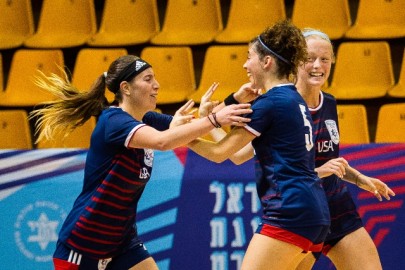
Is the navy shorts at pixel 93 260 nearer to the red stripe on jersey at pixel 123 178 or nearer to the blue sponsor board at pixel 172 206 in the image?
the red stripe on jersey at pixel 123 178

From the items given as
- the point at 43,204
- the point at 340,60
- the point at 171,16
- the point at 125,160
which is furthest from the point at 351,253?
the point at 171,16

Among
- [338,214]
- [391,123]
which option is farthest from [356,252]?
[391,123]

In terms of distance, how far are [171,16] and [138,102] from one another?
4018 millimetres

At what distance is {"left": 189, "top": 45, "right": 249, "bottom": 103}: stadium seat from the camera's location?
7.95 meters

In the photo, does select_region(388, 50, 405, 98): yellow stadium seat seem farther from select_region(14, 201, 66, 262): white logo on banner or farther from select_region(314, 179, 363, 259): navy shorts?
select_region(14, 201, 66, 262): white logo on banner

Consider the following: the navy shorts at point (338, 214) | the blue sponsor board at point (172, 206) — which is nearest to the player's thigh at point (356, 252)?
the navy shorts at point (338, 214)

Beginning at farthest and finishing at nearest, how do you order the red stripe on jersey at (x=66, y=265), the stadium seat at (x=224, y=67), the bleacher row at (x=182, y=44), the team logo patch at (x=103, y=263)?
the stadium seat at (x=224, y=67), the bleacher row at (x=182, y=44), the team logo patch at (x=103, y=263), the red stripe on jersey at (x=66, y=265)

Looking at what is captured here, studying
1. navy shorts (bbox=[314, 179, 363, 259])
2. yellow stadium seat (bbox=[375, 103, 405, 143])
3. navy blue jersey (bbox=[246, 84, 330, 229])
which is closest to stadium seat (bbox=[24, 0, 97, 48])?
yellow stadium seat (bbox=[375, 103, 405, 143])

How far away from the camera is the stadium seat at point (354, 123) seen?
278 inches

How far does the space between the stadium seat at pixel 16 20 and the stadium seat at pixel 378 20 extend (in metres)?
3.21

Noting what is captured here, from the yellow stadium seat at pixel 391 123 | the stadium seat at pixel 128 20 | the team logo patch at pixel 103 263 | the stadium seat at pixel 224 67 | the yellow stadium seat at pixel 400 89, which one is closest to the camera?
the team logo patch at pixel 103 263

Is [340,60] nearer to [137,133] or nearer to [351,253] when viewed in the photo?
[351,253]

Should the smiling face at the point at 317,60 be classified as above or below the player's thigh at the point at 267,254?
above

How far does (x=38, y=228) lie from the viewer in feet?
19.7
